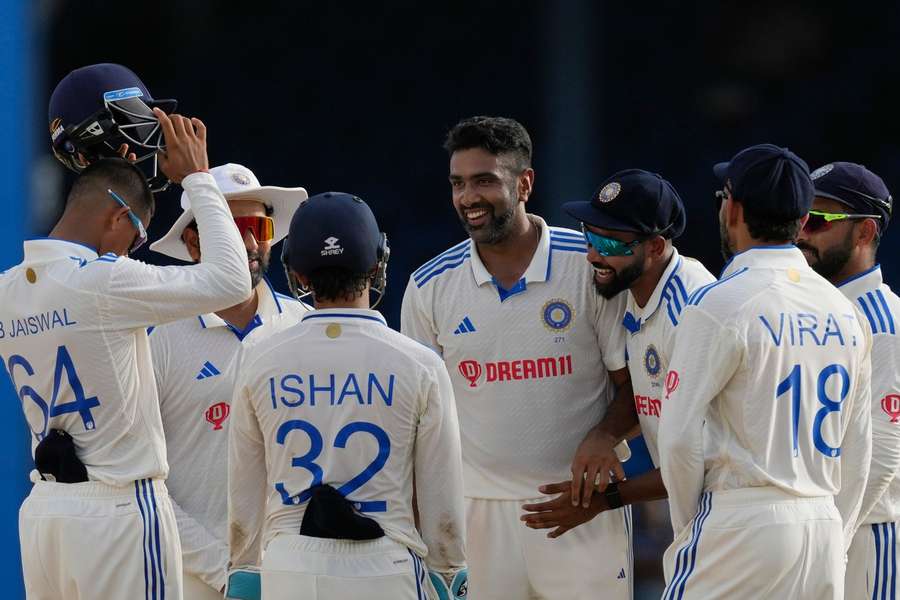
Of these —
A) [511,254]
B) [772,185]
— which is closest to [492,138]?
[511,254]

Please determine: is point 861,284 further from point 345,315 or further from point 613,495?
point 345,315

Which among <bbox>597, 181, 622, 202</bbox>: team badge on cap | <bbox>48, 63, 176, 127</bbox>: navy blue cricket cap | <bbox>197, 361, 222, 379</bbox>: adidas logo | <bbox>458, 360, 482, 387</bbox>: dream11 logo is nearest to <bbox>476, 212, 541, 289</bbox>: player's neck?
<bbox>458, 360, 482, 387</bbox>: dream11 logo

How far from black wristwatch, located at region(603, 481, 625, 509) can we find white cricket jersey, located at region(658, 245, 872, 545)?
574 mm

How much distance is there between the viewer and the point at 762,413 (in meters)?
3.25

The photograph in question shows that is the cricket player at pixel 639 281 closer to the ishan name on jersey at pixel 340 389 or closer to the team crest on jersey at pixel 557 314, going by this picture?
the team crest on jersey at pixel 557 314

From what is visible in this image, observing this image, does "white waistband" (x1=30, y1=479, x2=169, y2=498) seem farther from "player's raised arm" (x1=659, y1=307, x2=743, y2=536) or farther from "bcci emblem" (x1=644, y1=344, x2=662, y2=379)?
"bcci emblem" (x1=644, y1=344, x2=662, y2=379)

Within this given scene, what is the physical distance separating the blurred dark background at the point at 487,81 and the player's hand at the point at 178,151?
5340mm

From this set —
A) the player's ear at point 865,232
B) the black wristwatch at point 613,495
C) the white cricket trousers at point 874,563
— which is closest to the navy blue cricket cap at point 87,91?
the black wristwatch at point 613,495

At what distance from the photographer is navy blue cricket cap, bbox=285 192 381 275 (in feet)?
10.6

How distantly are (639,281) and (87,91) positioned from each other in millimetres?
1584

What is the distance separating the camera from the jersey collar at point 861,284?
4016mm

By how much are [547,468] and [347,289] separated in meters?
1.17

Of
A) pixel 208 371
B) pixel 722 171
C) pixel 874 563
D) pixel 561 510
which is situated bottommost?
pixel 874 563

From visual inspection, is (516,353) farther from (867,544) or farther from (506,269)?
(867,544)
